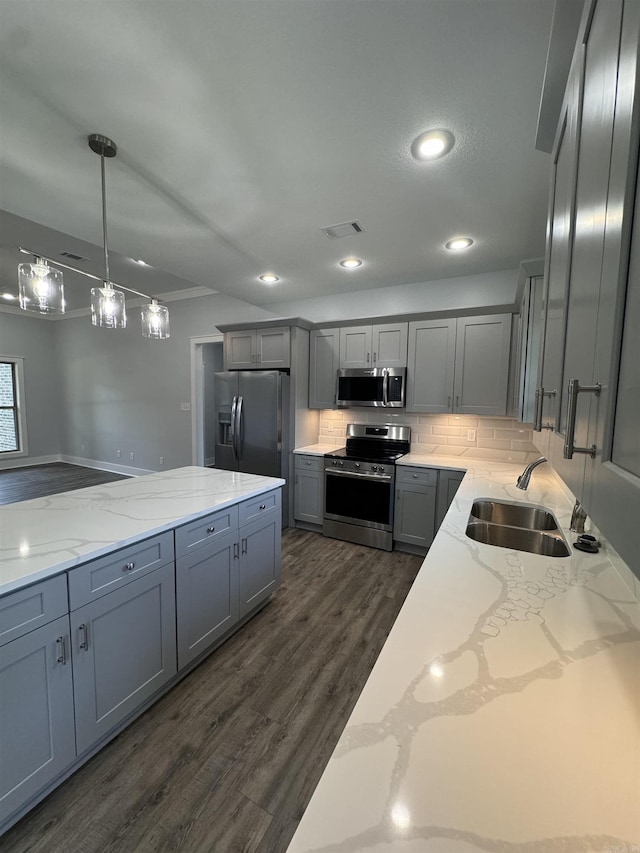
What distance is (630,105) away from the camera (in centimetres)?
44

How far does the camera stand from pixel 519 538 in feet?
5.75

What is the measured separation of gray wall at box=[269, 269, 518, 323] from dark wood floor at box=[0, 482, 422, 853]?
2930 millimetres

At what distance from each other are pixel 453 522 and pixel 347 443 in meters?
2.33

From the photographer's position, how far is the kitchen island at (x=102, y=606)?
113 cm

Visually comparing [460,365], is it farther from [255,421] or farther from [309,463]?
[255,421]

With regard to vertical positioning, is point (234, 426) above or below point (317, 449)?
above

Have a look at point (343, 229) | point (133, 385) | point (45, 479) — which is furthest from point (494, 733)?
point (45, 479)

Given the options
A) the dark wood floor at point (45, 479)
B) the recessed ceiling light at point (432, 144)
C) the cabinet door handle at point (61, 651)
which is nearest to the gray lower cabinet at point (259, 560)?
the cabinet door handle at point (61, 651)

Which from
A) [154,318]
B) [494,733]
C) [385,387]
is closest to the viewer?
[494,733]

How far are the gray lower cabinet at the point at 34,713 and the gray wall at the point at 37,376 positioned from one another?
7185mm

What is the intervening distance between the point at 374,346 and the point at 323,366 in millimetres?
623

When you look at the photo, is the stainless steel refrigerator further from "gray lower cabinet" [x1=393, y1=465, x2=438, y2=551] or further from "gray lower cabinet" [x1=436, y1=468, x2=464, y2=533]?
"gray lower cabinet" [x1=436, y1=468, x2=464, y2=533]

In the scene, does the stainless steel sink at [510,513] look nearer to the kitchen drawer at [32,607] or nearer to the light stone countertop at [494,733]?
the light stone countertop at [494,733]

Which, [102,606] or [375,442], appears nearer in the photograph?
[102,606]
